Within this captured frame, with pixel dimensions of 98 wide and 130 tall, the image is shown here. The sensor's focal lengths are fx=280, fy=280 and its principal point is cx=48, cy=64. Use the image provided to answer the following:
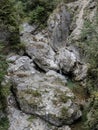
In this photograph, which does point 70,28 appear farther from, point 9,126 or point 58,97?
point 9,126

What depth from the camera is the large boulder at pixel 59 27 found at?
2058 centimetres

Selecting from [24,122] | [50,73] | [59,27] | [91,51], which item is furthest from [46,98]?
[59,27]

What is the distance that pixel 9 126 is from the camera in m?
14.1

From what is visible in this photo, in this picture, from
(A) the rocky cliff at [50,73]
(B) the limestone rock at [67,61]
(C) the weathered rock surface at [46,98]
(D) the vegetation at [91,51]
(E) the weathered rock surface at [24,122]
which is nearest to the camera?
(E) the weathered rock surface at [24,122]

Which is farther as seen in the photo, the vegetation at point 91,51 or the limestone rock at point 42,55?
the limestone rock at point 42,55

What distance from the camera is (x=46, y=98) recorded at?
586 inches

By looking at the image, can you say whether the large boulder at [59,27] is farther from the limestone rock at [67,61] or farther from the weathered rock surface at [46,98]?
the weathered rock surface at [46,98]

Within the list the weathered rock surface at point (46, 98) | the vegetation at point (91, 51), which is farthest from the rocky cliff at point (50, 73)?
the vegetation at point (91, 51)

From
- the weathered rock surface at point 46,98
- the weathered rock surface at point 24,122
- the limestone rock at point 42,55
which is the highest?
the limestone rock at point 42,55

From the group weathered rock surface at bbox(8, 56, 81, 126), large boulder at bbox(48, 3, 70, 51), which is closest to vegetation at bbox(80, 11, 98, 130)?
weathered rock surface at bbox(8, 56, 81, 126)

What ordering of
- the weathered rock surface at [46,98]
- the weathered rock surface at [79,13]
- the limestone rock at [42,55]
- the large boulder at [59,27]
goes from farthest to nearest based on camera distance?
the large boulder at [59,27], the weathered rock surface at [79,13], the limestone rock at [42,55], the weathered rock surface at [46,98]

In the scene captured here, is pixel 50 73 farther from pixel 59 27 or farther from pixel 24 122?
pixel 24 122

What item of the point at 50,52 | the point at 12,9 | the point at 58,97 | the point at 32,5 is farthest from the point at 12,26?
the point at 58,97

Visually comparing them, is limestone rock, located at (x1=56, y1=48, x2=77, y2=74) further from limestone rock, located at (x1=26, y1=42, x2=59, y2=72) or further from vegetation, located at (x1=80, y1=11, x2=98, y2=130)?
vegetation, located at (x1=80, y1=11, x2=98, y2=130)
